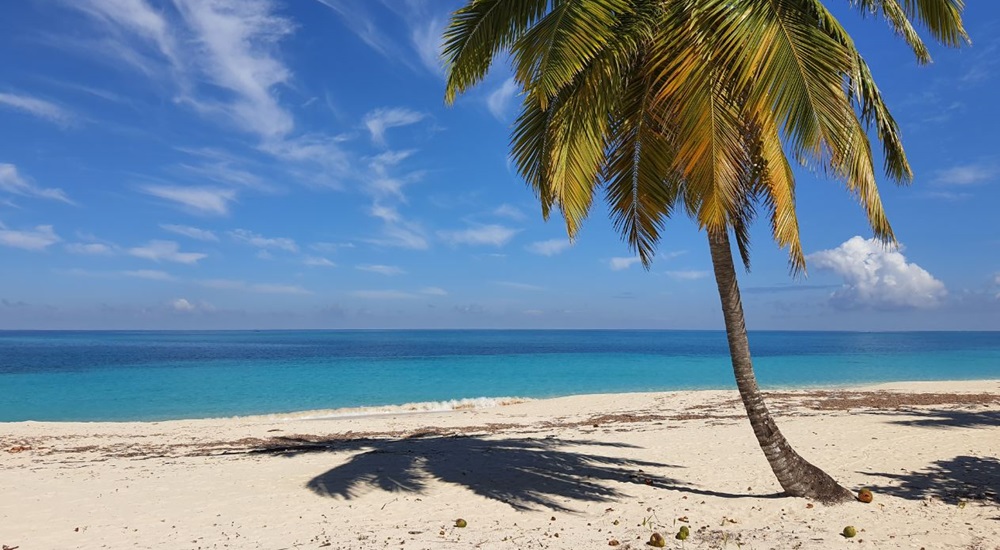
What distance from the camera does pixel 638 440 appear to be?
559 inches

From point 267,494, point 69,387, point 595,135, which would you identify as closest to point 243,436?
point 267,494

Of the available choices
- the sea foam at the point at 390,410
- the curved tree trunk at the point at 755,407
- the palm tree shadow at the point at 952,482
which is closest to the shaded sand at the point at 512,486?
the palm tree shadow at the point at 952,482

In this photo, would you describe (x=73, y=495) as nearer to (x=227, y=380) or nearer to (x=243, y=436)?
(x=243, y=436)

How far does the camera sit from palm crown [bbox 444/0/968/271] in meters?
6.25

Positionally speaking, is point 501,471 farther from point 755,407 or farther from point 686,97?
point 686,97

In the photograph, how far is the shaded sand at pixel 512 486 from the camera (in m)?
7.58

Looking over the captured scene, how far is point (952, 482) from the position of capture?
940 cm

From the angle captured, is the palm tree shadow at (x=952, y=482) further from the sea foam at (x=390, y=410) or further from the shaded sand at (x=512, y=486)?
the sea foam at (x=390, y=410)

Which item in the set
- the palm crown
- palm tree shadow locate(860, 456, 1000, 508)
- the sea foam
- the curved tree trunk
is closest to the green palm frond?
the palm crown

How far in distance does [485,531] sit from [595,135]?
5.18 metres

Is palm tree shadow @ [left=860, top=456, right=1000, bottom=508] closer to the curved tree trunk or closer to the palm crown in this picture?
the curved tree trunk

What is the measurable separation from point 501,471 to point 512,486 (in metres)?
1.11

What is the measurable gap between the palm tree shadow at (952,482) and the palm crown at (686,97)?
4216 mm

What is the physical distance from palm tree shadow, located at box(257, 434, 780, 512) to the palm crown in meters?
3.88
